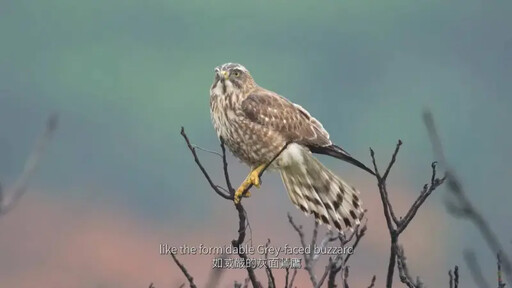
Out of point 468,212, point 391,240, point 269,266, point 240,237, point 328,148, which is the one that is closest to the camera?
point 468,212

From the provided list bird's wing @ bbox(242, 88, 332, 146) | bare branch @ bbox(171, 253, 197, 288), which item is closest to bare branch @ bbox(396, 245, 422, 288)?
bare branch @ bbox(171, 253, 197, 288)

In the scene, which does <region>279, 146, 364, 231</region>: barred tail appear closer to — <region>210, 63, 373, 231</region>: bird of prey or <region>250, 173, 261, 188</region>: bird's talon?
<region>210, 63, 373, 231</region>: bird of prey

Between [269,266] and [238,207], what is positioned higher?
[238,207]

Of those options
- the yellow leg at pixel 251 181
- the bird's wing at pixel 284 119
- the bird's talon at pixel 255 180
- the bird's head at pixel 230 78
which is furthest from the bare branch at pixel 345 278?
the bird's head at pixel 230 78

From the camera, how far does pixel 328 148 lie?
4055 millimetres

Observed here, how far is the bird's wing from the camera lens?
4.09 meters

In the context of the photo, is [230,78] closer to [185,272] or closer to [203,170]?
[203,170]

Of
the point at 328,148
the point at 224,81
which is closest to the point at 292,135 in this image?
the point at 328,148

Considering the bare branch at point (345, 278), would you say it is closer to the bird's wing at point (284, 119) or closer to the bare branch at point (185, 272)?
the bare branch at point (185, 272)

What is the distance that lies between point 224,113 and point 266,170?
404 mm

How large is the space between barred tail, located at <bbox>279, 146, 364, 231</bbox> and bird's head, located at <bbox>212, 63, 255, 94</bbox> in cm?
49

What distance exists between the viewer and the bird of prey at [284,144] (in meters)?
4.04

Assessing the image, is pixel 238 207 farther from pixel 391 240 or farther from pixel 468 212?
pixel 468 212

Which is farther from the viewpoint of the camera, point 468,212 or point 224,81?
point 224,81
